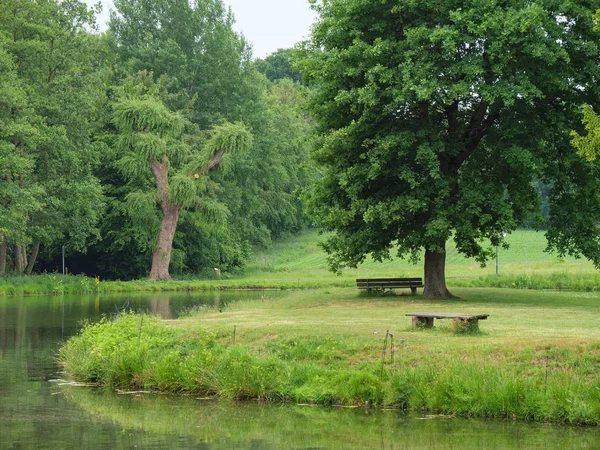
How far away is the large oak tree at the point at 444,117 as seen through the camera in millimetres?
30781

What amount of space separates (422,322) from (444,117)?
14192mm

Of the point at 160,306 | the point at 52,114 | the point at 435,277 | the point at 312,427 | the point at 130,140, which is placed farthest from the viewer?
the point at 130,140

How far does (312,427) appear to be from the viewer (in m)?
15.7

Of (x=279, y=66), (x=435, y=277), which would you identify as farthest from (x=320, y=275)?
(x=279, y=66)

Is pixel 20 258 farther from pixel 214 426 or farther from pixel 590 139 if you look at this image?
pixel 214 426

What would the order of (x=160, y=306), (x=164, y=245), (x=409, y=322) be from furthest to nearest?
(x=164, y=245) → (x=160, y=306) → (x=409, y=322)

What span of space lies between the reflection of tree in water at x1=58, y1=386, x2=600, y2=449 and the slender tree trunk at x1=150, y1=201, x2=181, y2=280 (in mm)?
45603

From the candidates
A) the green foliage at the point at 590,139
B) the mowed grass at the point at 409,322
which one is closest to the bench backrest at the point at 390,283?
the mowed grass at the point at 409,322

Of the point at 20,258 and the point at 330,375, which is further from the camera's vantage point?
the point at 20,258

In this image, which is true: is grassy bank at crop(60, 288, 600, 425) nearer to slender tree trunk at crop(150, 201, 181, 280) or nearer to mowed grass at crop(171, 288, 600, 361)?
mowed grass at crop(171, 288, 600, 361)

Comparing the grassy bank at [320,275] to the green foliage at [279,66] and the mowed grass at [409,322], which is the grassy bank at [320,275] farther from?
the green foliage at [279,66]

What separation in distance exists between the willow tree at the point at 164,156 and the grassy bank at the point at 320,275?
4.77 metres

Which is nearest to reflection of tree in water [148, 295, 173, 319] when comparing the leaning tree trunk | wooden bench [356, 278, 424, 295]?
wooden bench [356, 278, 424, 295]

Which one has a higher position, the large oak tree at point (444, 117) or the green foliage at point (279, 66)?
the green foliage at point (279, 66)
